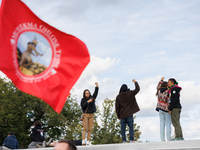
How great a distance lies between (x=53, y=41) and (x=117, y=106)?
521 cm

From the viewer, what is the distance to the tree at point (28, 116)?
33781 millimetres

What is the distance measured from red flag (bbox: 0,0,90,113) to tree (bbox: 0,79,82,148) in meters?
29.0

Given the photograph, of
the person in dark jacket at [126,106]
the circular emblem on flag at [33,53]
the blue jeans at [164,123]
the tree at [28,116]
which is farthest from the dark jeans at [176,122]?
the tree at [28,116]

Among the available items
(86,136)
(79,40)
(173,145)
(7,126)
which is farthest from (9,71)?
(7,126)

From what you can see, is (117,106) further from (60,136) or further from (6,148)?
(60,136)

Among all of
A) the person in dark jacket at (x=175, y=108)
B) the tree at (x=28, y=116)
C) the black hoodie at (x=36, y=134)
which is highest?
the tree at (x=28, y=116)


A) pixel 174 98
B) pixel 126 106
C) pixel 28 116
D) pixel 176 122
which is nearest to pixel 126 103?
pixel 126 106

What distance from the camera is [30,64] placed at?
18.7ft

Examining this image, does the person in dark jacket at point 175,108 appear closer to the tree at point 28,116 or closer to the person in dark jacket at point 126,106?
the person in dark jacket at point 126,106

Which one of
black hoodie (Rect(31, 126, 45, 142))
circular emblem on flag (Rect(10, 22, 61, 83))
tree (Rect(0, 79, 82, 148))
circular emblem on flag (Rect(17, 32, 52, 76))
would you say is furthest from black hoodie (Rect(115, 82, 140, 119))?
tree (Rect(0, 79, 82, 148))

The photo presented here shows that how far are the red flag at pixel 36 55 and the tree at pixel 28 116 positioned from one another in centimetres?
2897

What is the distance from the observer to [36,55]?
582cm

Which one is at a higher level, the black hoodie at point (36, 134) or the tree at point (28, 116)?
the tree at point (28, 116)

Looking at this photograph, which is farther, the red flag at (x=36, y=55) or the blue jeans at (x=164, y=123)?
the blue jeans at (x=164, y=123)
